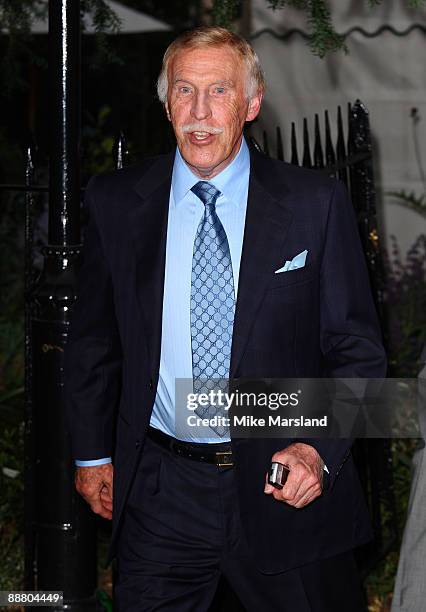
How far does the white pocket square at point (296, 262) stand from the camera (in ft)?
12.7

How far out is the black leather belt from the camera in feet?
12.6

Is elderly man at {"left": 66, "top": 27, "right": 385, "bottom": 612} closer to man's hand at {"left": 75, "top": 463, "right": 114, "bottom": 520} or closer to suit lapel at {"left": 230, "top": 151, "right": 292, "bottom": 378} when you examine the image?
suit lapel at {"left": 230, "top": 151, "right": 292, "bottom": 378}

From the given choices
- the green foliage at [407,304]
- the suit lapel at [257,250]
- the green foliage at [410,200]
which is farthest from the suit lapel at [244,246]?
the green foliage at [410,200]

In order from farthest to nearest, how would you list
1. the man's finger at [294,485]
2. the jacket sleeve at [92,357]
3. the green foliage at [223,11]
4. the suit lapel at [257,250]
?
the green foliage at [223,11]
the jacket sleeve at [92,357]
the suit lapel at [257,250]
the man's finger at [294,485]

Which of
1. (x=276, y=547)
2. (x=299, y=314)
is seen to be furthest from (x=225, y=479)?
(x=299, y=314)

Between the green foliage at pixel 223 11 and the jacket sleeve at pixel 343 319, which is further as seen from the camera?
the green foliage at pixel 223 11

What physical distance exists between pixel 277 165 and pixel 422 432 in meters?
0.98

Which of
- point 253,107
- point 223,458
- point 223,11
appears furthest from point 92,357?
point 223,11

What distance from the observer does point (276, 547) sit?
3879 mm

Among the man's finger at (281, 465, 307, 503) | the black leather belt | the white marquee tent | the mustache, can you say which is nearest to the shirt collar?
the mustache

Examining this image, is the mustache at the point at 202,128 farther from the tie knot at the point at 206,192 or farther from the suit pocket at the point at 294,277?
the suit pocket at the point at 294,277

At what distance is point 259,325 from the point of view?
150 inches

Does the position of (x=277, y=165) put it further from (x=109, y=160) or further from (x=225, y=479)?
(x=109, y=160)

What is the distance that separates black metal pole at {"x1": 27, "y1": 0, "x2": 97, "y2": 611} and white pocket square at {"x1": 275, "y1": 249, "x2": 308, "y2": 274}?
4.33ft
